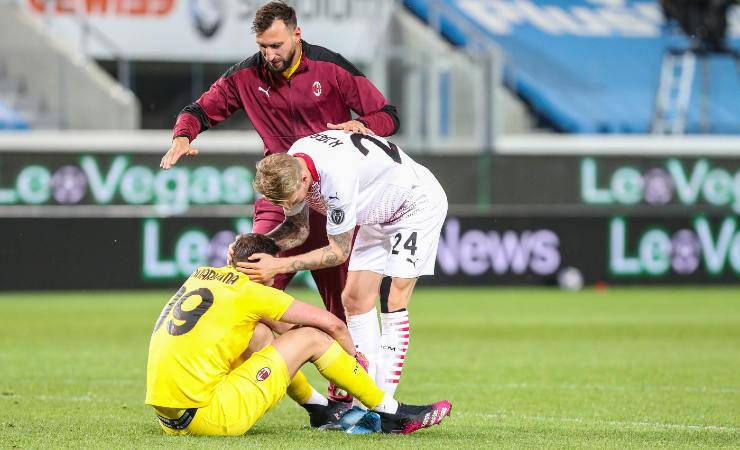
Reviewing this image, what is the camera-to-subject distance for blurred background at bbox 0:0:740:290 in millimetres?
18250

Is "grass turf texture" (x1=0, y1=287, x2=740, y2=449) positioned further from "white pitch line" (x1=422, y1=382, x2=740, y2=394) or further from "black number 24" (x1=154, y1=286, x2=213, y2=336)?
"black number 24" (x1=154, y1=286, x2=213, y2=336)

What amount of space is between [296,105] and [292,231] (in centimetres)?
86

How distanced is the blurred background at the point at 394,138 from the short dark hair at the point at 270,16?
37.6ft

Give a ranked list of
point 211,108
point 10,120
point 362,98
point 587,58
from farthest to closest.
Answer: point 587,58
point 10,120
point 211,108
point 362,98

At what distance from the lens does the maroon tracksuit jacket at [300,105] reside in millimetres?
7375

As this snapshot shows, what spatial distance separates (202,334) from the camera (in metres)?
6.10

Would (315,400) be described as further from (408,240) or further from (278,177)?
(278,177)

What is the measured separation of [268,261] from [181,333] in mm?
524

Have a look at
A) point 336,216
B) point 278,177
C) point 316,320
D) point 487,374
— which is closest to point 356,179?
point 336,216

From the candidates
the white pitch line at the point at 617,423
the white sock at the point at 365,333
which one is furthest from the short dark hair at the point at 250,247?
the white pitch line at the point at 617,423

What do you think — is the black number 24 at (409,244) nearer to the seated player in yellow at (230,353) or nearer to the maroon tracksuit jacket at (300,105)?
the maroon tracksuit jacket at (300,105)

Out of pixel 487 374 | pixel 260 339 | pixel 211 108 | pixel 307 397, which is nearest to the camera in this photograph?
pixel 260 339

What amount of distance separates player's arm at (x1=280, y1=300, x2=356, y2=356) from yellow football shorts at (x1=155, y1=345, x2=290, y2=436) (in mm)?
197

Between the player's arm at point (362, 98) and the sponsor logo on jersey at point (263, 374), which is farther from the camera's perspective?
the player's arm at point (362, 98)
